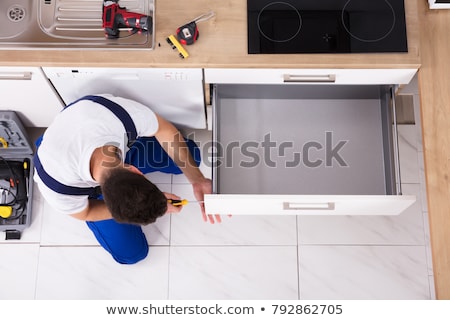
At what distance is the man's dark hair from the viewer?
4.08 ft

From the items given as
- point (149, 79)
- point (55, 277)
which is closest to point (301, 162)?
point (149, 79)

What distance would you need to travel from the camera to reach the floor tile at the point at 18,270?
197 cm

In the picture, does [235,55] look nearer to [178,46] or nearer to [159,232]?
[178,46]

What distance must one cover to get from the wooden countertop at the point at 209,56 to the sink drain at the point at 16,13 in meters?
0.16

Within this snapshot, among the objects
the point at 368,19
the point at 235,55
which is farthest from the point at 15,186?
the point at 368,19

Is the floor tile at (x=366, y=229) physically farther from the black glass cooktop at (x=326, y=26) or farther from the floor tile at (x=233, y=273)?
the black glass cooktop at (x=326, y=26)

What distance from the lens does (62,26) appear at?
4.90ft

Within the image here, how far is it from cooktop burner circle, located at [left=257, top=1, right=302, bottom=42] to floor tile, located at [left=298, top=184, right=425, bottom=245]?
0.88m

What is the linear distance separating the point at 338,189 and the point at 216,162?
437 mm

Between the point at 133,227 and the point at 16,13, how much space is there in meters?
0.89

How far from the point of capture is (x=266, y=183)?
1.62 meters

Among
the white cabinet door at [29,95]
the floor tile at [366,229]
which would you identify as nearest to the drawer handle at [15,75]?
the white cabinet door at [29,95]

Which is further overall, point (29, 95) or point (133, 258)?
point (133, 258)

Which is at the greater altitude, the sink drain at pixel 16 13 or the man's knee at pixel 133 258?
the sink drain at pixel 16 13
